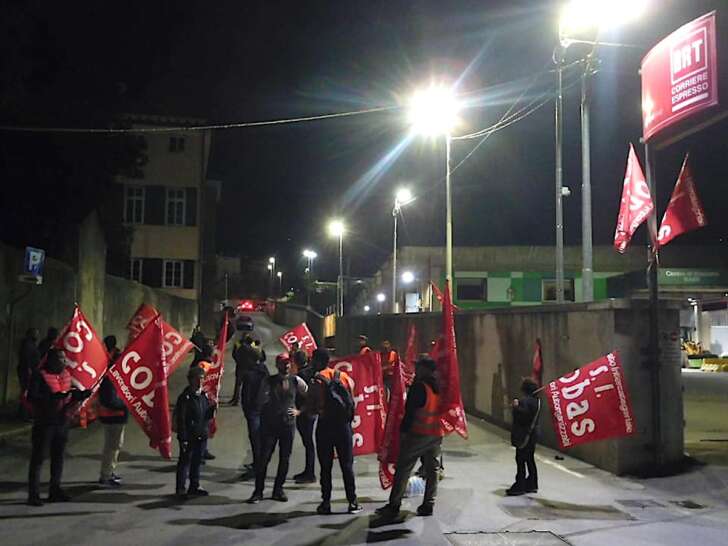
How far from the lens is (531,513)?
7.97 m

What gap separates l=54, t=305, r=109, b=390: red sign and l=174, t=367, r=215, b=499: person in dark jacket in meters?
1.26

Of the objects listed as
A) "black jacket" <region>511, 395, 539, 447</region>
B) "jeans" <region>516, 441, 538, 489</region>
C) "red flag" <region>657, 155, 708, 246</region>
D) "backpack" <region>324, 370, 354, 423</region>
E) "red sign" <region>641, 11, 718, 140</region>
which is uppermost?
"red sign" <region>641, 11, 718, 140</region>

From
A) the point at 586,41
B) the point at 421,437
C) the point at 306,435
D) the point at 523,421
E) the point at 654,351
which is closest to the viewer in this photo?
the point at 421,437

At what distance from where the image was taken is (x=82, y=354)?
30.0 feet

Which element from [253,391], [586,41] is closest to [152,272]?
[586,41]

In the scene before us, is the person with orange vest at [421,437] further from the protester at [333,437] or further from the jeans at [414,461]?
the protester at [333,437]

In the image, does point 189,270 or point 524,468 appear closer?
point 524,468

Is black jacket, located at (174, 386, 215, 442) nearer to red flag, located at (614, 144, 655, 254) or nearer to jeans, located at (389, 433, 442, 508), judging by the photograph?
jeans, located at (389, 433, 442, 508)

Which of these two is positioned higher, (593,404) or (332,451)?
(593,404)

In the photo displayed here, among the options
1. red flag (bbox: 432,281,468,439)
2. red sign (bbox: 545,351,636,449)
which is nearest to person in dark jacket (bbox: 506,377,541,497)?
red sign (bbox: 545,351,636,449)

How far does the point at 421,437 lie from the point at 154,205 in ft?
124

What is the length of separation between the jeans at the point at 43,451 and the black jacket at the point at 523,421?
5.33m

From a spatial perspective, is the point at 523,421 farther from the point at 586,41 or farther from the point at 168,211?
the point at 168,211

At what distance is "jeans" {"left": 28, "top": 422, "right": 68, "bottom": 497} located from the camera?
316 inches
